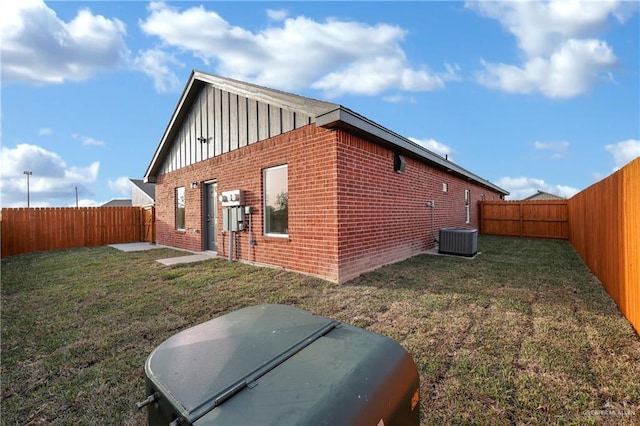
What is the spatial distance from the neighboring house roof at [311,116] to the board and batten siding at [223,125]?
0.24 m

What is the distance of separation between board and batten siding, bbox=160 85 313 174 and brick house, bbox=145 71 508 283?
3 cm

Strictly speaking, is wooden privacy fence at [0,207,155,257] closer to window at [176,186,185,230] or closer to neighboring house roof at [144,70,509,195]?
window at [176,186,185,230]

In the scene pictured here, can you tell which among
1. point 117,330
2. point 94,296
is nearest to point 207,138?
point 94,296

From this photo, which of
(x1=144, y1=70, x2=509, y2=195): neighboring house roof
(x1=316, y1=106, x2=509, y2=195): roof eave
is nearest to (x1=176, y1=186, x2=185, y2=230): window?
(x1=144, y1=70, x2=509, y2=195): neighboring house roof

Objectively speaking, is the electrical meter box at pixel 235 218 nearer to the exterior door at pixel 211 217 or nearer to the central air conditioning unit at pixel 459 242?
the exterior door at pixel 211 217

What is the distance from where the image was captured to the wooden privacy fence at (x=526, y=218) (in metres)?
13.3

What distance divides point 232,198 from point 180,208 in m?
4.48

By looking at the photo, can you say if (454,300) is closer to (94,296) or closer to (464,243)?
(464,243)

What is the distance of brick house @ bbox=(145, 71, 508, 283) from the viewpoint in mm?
5582

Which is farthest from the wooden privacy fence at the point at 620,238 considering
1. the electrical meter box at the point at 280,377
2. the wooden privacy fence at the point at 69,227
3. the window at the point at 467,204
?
the wooden privacy fence at the point at 69,227

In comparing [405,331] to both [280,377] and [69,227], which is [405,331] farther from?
[69,227]

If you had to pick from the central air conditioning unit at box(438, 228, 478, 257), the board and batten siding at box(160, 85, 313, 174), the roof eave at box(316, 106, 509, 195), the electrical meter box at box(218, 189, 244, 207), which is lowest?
the central air conditioning unit at box(438, 228, 478, 257)

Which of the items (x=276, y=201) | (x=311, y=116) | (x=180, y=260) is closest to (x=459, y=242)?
(x=276, y=201)

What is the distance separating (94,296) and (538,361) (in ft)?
21.4
